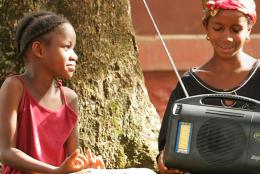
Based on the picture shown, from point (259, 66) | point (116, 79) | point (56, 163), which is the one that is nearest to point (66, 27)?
point (56, 163)

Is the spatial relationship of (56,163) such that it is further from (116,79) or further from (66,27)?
(116,79)

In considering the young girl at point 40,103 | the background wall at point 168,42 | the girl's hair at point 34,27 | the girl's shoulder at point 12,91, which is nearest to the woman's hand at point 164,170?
the young girl at point 40,103

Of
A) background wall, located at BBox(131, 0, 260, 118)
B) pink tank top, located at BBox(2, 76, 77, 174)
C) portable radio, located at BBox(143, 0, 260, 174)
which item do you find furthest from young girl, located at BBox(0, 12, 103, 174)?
background wall, located at BBox(131, 0, 260, 118)

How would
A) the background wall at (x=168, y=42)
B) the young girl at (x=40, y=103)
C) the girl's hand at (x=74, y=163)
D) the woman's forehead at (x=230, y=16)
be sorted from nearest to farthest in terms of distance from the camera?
the girl's hand at (x=74, y=163), the woman's forehead at (x=230, y=16), the young girl at (x=40, y=103), the background wall at (x=168, y=42)

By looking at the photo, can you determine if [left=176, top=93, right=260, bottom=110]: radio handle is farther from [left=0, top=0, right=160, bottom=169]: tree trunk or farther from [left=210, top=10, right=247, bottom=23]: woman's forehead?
[left=0, top=0, right=160, bottom=169]: tree trunk

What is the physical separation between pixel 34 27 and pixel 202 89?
83 centimetres

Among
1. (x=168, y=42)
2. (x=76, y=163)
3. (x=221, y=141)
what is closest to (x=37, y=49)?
(x=76, y=163)

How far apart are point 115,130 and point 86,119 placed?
0.18 metres

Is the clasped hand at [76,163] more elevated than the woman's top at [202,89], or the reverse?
the woman's top at [202,89]

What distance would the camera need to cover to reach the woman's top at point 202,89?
3.60 meters

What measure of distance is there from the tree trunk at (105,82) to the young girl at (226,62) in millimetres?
1306

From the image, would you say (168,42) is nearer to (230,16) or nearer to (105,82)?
(105,82)

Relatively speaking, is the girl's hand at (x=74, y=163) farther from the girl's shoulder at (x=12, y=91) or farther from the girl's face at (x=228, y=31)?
the girl's face at (x=228, y=31)

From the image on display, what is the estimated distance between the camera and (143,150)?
16.4 ft
